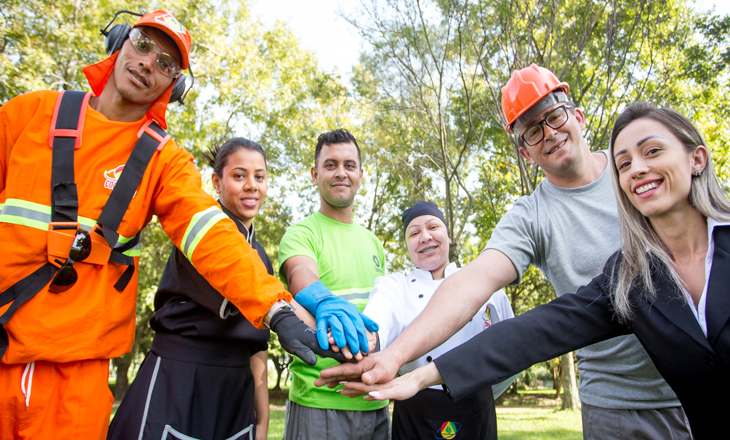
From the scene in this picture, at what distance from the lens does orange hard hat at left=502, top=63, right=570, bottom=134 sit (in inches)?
105

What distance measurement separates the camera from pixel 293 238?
2988 mm

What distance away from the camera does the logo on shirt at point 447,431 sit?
2641 millimetres

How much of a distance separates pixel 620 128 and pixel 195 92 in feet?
43.3

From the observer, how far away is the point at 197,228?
7.27 feet

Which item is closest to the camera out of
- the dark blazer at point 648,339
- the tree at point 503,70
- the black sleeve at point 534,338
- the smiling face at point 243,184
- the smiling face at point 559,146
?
the dark blazer at point 648,339

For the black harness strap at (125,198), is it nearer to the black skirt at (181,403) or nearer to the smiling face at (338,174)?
the black skirt at (181,403)

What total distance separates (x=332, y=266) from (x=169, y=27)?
1741mm

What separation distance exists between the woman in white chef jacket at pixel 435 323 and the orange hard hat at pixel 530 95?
974 millimetres

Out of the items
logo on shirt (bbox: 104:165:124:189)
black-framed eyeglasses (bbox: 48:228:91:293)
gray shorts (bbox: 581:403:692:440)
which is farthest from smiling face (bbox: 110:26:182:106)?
gray shorts (bbox: 581:403:692:440)

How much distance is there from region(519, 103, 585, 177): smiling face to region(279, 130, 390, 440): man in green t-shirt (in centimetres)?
132

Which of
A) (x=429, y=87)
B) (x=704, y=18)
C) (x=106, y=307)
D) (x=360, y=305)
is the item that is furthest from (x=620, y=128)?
(x=704, y=18)

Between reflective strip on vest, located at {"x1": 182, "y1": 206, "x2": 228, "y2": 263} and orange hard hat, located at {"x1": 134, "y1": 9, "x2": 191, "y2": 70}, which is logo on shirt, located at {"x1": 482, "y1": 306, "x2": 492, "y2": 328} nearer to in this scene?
reflective strip on vest, located at {"x1": 182, "y1": 206, "x2": 228, "y2": 263}

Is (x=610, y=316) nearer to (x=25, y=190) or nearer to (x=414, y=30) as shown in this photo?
(x=25, y=190)

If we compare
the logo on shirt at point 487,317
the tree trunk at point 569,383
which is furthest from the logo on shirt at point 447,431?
the tree trunk at point 569,383
